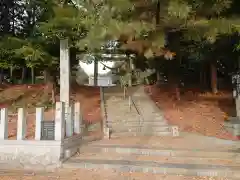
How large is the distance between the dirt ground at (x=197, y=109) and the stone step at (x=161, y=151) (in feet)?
7.81

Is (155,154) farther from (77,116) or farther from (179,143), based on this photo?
(77,116)

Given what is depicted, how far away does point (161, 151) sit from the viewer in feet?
23.3

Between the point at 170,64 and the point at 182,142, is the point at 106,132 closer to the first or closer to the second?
the point at 182,142

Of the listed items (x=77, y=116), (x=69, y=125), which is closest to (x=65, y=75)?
(x=77, y=116)

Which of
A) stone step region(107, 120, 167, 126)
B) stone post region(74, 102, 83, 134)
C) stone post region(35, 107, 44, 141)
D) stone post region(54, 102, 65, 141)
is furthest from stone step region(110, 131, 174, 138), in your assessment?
Answer: stone post region(35, 107, 44, 141)

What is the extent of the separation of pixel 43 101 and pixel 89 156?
7.55 m

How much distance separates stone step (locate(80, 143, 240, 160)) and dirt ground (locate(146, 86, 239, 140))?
238 centimetres

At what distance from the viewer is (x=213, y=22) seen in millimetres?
6512

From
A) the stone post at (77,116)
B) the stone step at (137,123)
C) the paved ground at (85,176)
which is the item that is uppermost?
the stone post at (77,116)

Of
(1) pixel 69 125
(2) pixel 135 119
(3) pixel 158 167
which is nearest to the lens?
(3) pixel 158 167

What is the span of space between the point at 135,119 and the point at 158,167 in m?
4.91

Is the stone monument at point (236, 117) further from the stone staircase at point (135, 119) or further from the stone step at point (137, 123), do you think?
the stone step at point (137, 123)

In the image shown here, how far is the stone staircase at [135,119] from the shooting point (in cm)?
984

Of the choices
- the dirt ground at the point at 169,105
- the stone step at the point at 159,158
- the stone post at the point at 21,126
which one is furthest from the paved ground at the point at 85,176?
the dirt ground at the point at 169,105
